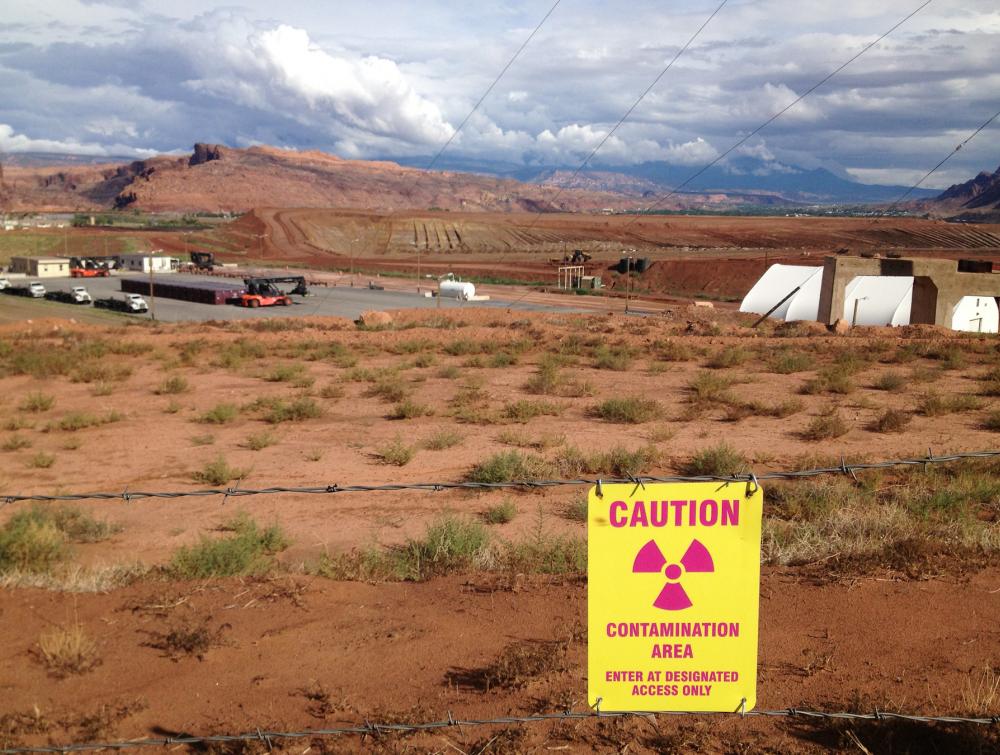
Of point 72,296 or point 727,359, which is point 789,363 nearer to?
point 727,359

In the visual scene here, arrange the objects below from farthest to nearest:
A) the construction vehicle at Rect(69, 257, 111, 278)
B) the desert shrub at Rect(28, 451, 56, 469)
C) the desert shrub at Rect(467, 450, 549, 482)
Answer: the construction vehicle at Rect(69, 257, 111, 278)
the desert shrub at Rect(28, 451, 56, 469)
the desert shrub at Rect(467, 450, 549, 482)

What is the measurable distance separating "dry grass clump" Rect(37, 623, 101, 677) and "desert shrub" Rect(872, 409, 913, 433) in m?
Result: 16.8

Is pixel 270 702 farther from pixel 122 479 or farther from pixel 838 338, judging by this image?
pixel 838 338

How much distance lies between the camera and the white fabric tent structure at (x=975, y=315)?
39625 mm

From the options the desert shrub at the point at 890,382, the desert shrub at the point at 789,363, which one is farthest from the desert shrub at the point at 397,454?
the desert shrub at the point at 789,363

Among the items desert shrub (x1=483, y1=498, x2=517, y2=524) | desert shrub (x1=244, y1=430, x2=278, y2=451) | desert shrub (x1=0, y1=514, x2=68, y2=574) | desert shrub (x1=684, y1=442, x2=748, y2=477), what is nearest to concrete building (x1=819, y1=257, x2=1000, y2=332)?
desert shrub (x1=684, y1=442, x2=748, y2=477)

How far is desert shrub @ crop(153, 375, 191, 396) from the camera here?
1017 inches

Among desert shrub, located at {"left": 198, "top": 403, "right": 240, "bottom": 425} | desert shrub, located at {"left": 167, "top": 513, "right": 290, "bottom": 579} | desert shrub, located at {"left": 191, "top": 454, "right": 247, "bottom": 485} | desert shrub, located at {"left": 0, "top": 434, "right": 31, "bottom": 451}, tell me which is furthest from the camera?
desert shrub, located at {"left": 198, "top": 403, "right": 240, "bottom": 425}

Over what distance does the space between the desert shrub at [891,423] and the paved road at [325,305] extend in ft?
148

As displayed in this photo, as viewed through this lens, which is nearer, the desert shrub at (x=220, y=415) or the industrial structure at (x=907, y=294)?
the desert shrub at (x=220, y=415)

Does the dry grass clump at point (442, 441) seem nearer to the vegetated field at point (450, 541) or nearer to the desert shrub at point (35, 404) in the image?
the vegetated field at point (450, 541)

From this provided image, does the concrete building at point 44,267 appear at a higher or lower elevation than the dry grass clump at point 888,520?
higher

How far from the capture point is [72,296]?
71375 millimetres

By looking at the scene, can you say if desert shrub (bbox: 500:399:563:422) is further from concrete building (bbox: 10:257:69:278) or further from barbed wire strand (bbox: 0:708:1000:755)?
concrete building (bbox: 10:257:69:278)
